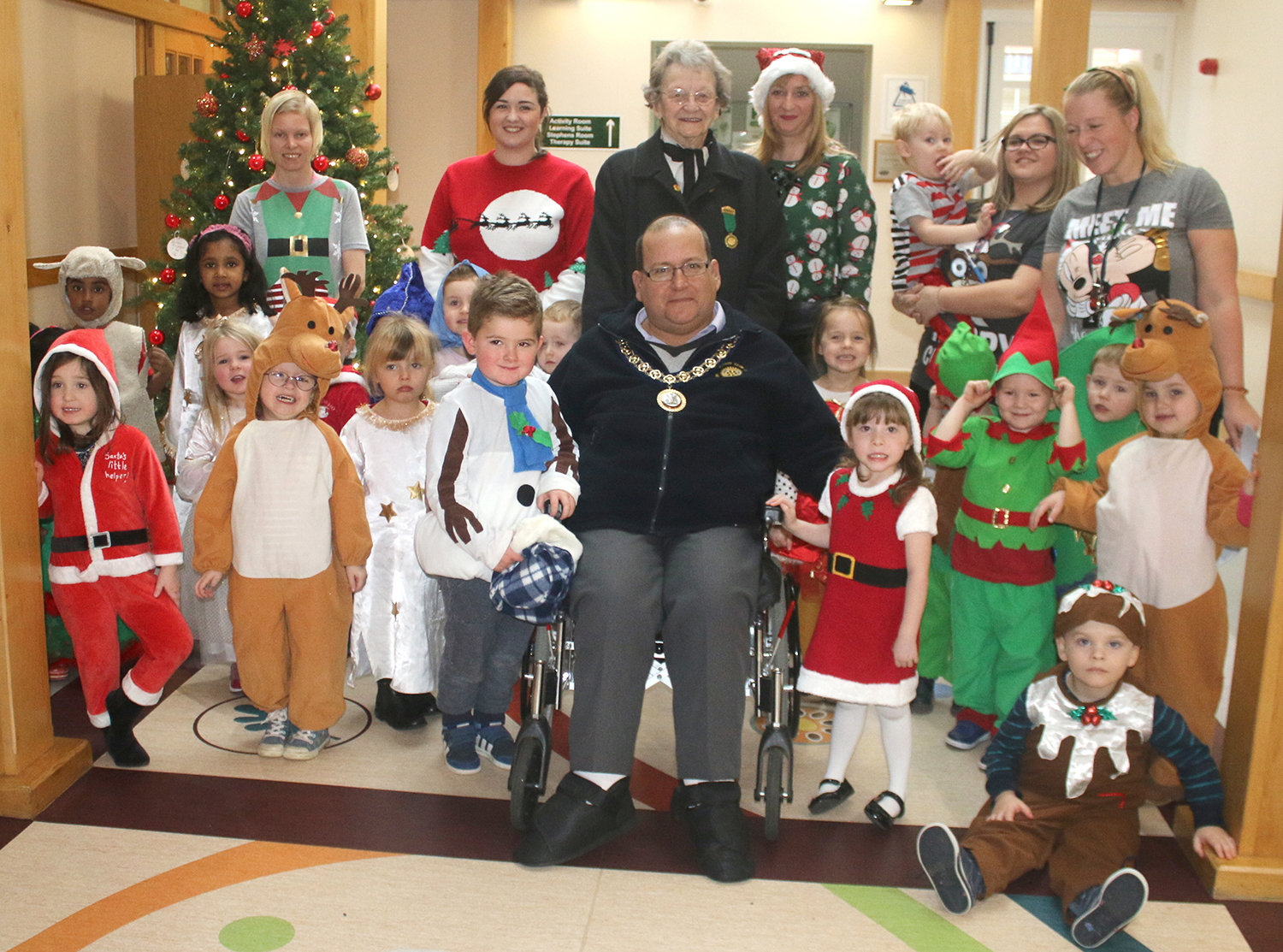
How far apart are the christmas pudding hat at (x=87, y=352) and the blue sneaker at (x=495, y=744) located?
1.28 m

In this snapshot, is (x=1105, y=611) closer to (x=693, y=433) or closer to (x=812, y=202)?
(x=693, y=433)

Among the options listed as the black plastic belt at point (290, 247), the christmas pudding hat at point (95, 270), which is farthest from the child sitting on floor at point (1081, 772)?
the christmas pudding hat at point (95, 270)

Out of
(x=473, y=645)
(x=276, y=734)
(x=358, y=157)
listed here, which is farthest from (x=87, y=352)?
(x=358, y=157)

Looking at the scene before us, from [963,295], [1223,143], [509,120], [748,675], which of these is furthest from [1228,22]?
[748,675]

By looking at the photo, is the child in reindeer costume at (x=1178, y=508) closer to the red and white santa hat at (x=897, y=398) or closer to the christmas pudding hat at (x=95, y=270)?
the red and white santa hat at (x=897, y=398)

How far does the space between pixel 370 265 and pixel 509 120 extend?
7.29ft

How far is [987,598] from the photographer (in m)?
2.92

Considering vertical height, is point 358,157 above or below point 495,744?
above

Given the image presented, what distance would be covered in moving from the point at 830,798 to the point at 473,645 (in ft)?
3.18

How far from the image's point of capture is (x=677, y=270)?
8.71 ft

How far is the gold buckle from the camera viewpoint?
2666 mm

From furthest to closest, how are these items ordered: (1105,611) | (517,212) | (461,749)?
(517,212) → (461,749) → (1105,611)

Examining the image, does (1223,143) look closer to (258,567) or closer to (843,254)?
(843,254)

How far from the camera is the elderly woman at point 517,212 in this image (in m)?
3.67
